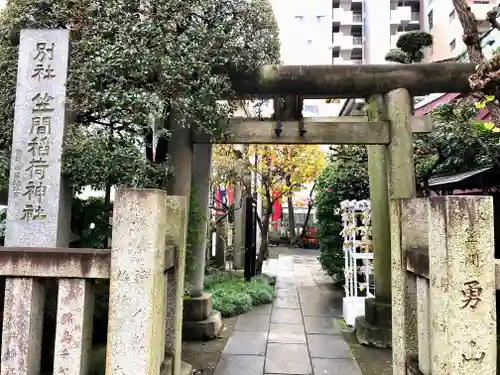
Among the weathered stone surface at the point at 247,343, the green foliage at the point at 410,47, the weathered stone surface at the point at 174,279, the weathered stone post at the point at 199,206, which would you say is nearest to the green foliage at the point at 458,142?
the green foliage at the point at 410,47

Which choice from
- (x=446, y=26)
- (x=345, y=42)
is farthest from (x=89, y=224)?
(x=345, y=42)

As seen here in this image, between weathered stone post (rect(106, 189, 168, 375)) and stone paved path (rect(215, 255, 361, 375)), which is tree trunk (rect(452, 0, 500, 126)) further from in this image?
stone paved path (rect(215, 255, 361, 375))

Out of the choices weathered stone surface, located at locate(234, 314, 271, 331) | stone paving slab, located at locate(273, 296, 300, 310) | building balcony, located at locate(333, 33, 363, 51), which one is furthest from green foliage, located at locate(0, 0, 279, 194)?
building balcony, located at locate(333, 33, 363, 51)

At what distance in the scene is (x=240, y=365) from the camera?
17.0ft

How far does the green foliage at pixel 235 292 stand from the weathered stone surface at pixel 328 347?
190 centimetres

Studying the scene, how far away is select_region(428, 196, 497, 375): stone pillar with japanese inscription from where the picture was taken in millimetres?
2281

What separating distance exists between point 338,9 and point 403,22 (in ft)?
18.6

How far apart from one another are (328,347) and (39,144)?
463 centimetres

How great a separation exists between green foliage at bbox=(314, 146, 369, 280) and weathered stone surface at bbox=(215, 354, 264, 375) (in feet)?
14.9

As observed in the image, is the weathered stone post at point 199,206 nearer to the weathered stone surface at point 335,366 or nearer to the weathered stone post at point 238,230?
the weathered stone surface at point 335,366

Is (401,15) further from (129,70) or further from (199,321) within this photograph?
(129,70)

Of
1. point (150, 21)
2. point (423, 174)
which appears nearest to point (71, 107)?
point (150, 21)

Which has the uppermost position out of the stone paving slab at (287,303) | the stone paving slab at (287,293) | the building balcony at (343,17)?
the building balcony at (343,17)

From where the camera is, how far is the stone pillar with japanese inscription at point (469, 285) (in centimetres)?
228
